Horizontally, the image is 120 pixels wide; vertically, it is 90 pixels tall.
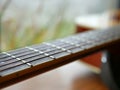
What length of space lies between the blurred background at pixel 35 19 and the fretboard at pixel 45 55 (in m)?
0.44

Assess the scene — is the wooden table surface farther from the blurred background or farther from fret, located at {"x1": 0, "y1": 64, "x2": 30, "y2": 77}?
the blurred background

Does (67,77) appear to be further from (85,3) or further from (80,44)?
(85,3)

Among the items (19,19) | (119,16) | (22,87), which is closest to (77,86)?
(22,87)

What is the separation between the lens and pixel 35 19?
1.13 metres

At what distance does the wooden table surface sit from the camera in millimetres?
631

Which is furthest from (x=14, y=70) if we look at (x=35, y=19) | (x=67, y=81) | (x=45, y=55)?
(x=35, y=19)

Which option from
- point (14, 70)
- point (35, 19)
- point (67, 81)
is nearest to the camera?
point (14, 70)

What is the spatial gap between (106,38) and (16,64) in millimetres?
342

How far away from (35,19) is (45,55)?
63cm

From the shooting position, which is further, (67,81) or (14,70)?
(67,81)

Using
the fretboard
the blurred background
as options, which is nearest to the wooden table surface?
the fretboard

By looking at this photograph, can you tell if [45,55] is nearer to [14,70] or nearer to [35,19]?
[14,70]

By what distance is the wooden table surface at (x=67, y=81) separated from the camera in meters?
0.63

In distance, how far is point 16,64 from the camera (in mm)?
471
